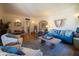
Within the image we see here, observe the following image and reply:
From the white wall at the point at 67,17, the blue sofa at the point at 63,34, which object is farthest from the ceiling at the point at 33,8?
the blue sofa at the point at 63,34

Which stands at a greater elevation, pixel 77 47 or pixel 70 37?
pixel 70 37

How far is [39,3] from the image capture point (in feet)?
7.63

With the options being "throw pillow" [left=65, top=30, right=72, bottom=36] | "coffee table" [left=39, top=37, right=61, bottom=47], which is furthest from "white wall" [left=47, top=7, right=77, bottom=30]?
"coffee table" [left=39, top=37, right=61, bottom=47]

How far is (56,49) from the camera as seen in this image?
92.9 inches

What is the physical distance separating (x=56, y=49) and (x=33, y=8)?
772mm

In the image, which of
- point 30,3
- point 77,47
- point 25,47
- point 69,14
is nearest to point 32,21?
point 30,3

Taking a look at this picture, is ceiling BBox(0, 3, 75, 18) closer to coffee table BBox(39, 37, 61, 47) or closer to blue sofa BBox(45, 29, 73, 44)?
blue sofa BBox(45, 29, 73, 44)

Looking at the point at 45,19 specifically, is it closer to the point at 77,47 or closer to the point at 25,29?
the point at 25,29

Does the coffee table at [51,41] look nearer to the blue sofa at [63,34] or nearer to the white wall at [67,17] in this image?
→ the blue sofa at [63,34]

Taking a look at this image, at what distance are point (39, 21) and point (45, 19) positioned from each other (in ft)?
0.34

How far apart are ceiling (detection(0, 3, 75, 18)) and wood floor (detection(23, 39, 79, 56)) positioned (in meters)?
0.46

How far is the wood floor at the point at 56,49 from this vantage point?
2.33 metres

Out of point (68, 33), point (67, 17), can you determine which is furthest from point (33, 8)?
point (68, 33)

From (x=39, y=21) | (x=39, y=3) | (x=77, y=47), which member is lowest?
(x=77, y=47)
